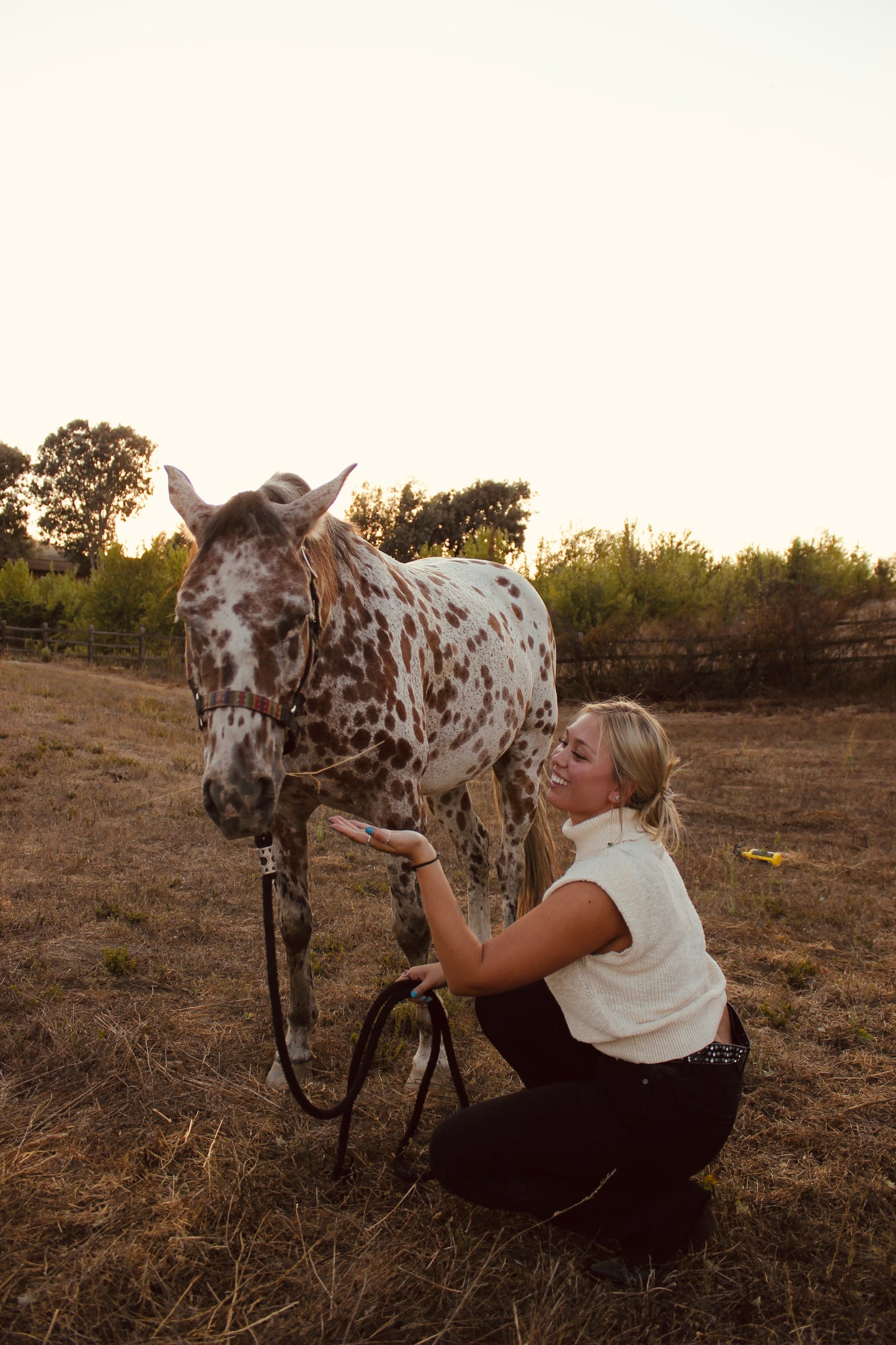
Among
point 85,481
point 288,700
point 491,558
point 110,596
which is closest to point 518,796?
point 288,700

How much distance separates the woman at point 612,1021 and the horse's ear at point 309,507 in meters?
0.99

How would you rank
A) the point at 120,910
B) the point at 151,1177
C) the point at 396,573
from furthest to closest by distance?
the point at 120,910
the point at 396,573
the point at 151,1177

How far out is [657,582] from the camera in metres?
21.2

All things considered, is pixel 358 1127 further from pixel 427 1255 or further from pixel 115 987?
pixel 115 987

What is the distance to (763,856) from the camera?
19.0 ft

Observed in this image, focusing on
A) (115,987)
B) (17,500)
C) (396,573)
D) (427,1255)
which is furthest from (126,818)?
(17,500)

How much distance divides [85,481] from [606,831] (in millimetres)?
53048

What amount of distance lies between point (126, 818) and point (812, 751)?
8.82 meters

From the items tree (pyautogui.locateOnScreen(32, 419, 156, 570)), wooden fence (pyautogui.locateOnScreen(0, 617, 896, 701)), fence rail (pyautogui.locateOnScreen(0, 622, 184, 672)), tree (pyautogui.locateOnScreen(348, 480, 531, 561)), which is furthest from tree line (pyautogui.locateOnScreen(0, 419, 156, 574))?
wooden fence (pyautogui.locateOnScreen(0, 617, 896, 701))

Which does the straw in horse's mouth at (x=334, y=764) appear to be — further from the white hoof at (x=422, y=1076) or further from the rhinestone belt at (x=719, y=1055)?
the rhinestone belt at (x=719, y=1055)

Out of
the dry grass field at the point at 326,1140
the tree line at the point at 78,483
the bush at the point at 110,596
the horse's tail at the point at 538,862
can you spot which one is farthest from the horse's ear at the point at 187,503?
the tree line at the point at 78,483

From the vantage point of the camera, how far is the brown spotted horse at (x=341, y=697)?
2.26m

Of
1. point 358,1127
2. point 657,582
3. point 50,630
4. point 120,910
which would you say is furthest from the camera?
point 50,630

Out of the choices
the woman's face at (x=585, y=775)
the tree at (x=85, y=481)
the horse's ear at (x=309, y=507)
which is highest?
the tree at (x=85, y=481)
